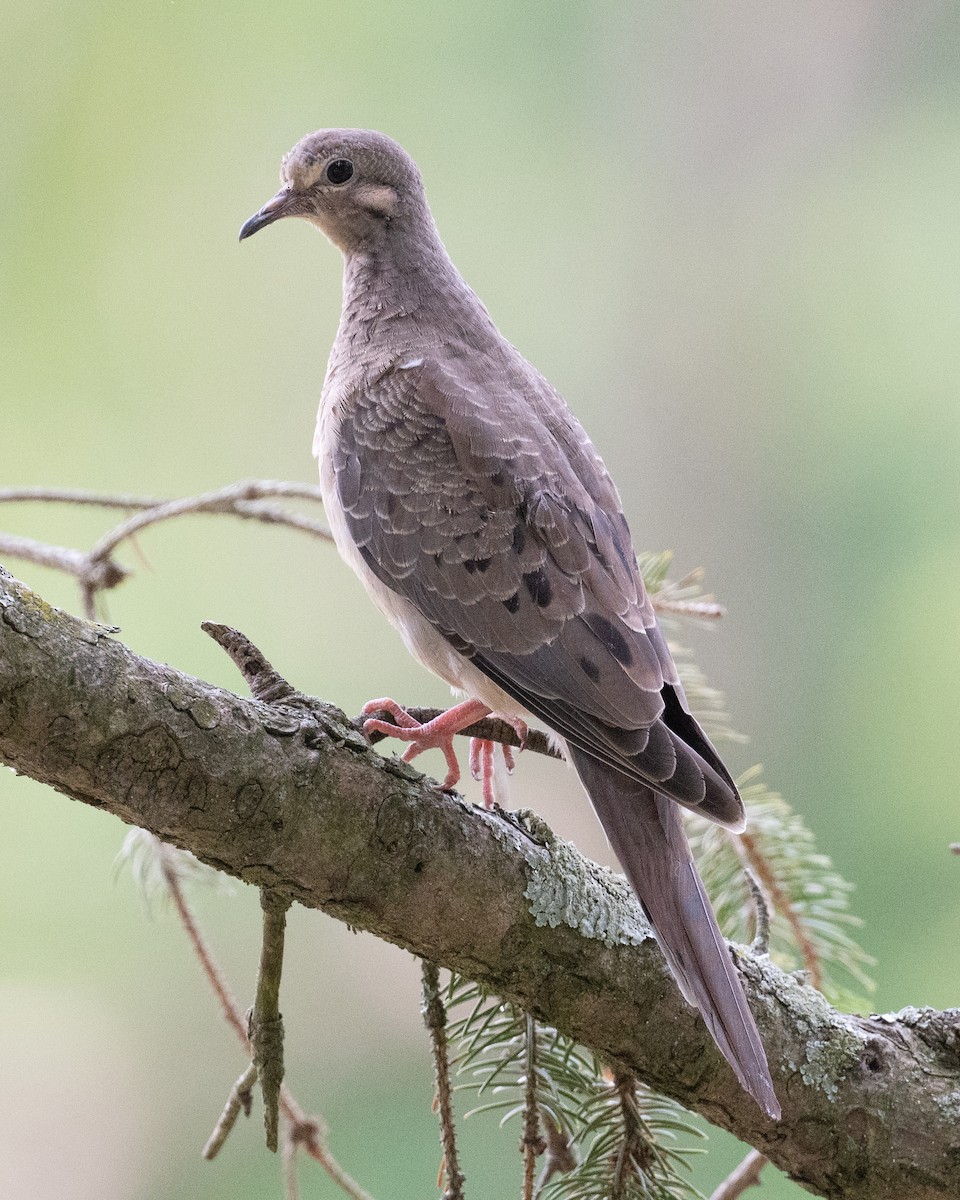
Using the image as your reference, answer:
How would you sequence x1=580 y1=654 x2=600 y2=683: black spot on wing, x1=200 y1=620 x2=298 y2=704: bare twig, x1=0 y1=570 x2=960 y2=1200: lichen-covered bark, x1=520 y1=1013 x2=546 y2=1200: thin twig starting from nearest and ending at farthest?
1. x1=0 y1=570 x2=960 y2=1200: lichen-covered bark
2. x1=200 y1=620 x2=298 y2=704: bare twig
3. x1=520 y1=1013 x2=546 y2=1200: thin twig
4. x1=580 y1=654 x2=600 y2=683: black spot on wing

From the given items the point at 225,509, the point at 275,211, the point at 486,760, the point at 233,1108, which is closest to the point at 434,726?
the point at 486,760

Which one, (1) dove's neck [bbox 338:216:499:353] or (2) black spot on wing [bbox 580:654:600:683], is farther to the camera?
(1) dove's neck [bbox 338:216:499:353]

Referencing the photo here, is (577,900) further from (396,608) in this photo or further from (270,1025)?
(396,608)

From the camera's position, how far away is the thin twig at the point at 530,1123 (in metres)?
1.11

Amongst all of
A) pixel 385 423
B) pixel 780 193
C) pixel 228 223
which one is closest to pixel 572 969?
pixel 385 423

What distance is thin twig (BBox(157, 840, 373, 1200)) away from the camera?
3.77ft

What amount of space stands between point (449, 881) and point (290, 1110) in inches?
13.4

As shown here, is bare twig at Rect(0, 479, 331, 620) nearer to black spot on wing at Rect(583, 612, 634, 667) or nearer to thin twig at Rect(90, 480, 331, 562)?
thin twig at Rect(90, 480, 331, 562)

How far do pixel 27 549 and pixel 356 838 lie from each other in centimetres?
68

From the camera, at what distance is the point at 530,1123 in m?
1.13

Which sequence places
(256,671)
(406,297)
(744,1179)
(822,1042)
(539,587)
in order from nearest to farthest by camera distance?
1. (256,671)
2. (822,1042)
3. (744,1179)
4. (539,587)
5. (406,297)

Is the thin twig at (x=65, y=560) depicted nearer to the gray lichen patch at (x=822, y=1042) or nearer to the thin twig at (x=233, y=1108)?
the thin twig at (x=233, y=1108)

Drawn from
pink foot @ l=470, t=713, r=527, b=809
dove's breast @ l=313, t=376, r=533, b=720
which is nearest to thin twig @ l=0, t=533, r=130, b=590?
dove's breast @ l=313, t=376, r=533, b=720

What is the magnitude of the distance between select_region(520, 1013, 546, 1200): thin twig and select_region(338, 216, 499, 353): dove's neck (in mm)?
859
